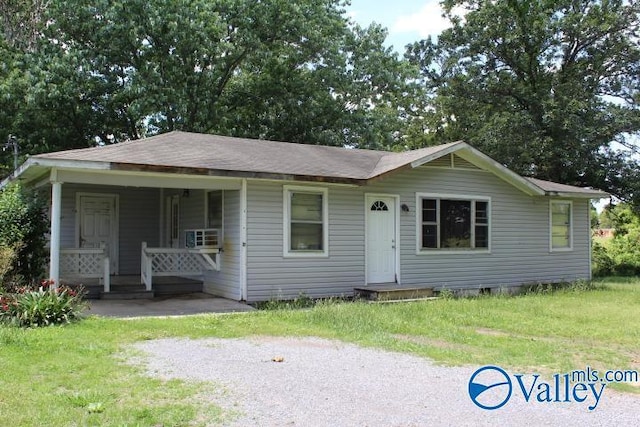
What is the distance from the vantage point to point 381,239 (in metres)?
12.7

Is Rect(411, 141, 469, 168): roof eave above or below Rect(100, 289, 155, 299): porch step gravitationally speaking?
above

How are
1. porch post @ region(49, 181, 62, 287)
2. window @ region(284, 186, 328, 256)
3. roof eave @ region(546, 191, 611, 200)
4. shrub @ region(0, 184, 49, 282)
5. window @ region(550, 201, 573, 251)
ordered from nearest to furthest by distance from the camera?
porch post @ region(49, 181, 62, 287), shrub @ region(0, 184, 49, 282), window @ region(284, 186, 328, 256), roof eave @ region(546, 191, 611, 200), window @ region(550, 201, 573, 251)

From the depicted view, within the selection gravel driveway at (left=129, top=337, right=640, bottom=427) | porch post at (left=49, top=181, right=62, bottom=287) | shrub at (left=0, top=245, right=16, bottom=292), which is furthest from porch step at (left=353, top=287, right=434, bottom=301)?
shrub at (left=0, top=245, right=16, bottom=292)

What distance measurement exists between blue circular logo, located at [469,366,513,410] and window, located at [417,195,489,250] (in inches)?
291

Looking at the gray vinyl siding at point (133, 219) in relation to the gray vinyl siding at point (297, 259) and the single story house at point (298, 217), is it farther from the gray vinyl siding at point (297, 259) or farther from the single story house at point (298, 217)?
the gray vinyl siding at point (297, 259)

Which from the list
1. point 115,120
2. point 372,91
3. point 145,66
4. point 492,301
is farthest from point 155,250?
point 372,91

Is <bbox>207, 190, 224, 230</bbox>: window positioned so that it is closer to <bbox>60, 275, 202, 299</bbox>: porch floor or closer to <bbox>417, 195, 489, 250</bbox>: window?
<bbox>60, 275, 202, 299</bbox>: porch floor

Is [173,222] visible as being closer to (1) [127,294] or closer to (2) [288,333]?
(1) [127,294]

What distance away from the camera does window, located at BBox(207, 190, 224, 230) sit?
11852mm

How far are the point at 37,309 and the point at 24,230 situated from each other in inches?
120

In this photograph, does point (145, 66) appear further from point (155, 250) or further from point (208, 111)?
point (155, 250)

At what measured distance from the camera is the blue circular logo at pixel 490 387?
4849 millimetres

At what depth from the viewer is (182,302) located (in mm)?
10867

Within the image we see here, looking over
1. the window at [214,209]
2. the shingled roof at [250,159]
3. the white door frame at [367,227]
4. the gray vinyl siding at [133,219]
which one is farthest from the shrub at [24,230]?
the white door frame at [367,227]
